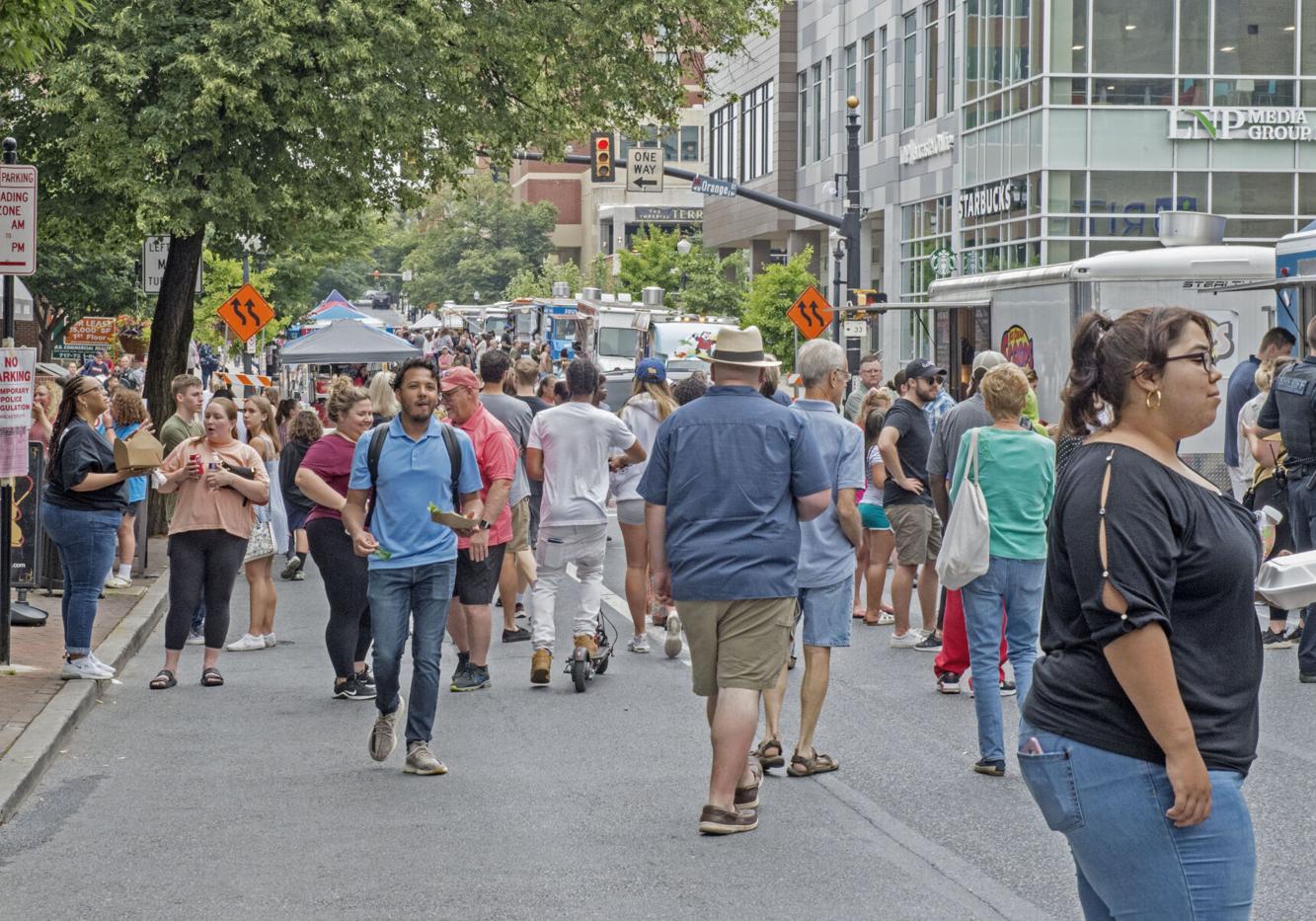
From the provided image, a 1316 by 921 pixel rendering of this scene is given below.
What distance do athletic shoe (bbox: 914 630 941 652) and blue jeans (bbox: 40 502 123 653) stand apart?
5.25 m

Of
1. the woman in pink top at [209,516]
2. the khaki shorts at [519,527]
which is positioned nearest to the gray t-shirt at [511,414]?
the khaki shorts at [519,527]

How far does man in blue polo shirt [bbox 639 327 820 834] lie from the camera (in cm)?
670

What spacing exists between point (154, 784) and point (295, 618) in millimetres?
6046

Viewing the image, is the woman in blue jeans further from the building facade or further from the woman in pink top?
the building facade

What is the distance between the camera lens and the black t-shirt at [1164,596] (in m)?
3.16

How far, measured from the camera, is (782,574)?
22.3 ft

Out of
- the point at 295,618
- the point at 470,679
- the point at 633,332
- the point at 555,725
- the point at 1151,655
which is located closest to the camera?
the point at 1151,655

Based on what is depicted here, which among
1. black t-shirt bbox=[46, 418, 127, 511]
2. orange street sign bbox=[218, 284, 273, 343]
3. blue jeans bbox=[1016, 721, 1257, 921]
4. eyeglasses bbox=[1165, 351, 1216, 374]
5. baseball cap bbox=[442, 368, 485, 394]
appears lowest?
blue jeans bbox=[1016, 721, 1257, 921]

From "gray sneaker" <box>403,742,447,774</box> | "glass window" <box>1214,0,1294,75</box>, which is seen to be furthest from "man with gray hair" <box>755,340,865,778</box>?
"glass window" <box>1214,0,1294,75</box>

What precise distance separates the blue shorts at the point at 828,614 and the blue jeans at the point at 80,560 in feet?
15.0

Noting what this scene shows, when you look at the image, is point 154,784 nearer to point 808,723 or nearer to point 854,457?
point 808,723

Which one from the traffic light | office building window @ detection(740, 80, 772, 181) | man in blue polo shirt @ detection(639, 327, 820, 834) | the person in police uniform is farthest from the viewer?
office building window @ detection(740, 80, 772, 181)

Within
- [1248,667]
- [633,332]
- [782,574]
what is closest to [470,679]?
[782,574]

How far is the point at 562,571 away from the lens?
10.7 metres
